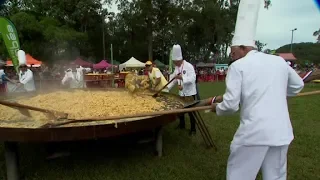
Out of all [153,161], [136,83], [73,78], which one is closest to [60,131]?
[153,161]

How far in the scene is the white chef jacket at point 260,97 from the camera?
2271mm

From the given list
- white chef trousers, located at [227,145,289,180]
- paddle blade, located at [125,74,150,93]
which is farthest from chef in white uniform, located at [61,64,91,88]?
white chef trousers, located at [227,145,289,180]

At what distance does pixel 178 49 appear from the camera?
5438mm

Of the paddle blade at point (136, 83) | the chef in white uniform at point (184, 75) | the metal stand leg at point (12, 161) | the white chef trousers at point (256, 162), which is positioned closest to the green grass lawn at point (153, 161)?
the metal stand leg at point (12, 161)

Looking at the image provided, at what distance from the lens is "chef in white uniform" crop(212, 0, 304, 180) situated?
228 cm

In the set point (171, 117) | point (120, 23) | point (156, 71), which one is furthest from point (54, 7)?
point (171, 117)

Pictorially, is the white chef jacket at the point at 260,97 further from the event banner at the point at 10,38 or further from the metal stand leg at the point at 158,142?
the event banner at the point at 10,38

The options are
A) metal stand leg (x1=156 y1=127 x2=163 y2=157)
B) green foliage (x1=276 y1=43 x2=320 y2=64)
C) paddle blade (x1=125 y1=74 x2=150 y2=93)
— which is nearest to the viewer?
metal stand leg (x1=156 y1=127 x2=163 y2=157)

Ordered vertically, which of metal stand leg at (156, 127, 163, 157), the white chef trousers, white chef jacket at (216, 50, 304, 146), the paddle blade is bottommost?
metal stand leg at (156, 127, 163, 157)

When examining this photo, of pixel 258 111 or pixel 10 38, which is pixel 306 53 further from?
pixel 258 111

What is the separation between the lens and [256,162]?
7.70 ft

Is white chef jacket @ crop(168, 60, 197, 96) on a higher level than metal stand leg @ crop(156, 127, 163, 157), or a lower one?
higher

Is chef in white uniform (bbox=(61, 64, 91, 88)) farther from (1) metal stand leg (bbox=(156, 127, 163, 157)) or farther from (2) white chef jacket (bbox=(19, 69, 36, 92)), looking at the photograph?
(1) metal stand leg (bbox=(156, 127, 163, 157))

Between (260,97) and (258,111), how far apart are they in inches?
4.2
